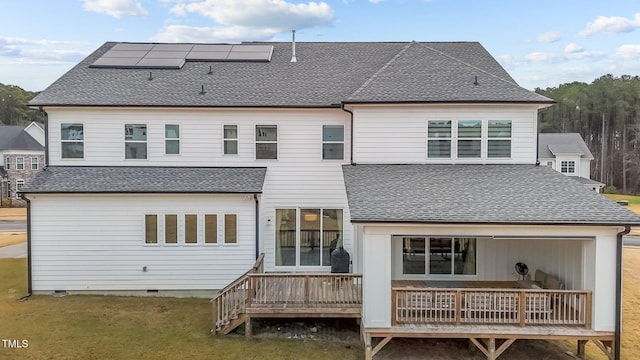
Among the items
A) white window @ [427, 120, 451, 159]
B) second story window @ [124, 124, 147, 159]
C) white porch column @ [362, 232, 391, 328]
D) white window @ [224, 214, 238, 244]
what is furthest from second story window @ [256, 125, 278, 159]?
white porch column @ [362, 232, 391, 328]

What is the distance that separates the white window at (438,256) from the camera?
11.8 metres

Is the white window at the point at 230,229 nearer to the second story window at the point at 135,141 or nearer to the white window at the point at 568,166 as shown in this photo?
the second story window at the point at 135,141

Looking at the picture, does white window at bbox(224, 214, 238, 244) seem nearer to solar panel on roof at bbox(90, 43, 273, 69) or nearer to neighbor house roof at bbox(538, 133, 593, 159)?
solar panel on roof at bbox(90, 43, 273, 69)

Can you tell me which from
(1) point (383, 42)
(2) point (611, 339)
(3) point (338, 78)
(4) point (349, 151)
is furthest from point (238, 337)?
(1) point (383, 42)

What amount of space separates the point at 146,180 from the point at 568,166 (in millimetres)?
44903

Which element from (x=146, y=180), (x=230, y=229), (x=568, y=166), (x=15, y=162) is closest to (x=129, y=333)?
(x=230, y=229)

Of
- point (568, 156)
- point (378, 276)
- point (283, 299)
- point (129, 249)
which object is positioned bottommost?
point (283, 299)

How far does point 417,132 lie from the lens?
39.0ft

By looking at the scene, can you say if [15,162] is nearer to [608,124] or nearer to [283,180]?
[283,180]

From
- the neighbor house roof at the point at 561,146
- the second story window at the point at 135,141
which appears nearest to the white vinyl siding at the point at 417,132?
the second story window at the point at 135,141

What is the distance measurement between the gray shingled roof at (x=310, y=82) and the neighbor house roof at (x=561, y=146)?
107 ft

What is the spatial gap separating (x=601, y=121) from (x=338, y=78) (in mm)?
67433

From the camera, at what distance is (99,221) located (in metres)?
11.9

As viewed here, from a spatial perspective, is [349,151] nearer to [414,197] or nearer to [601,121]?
[414,197]
